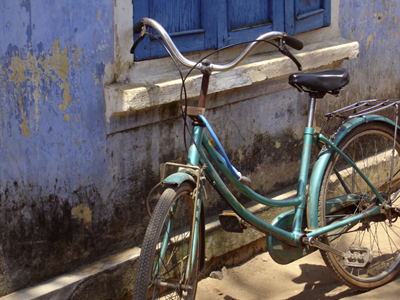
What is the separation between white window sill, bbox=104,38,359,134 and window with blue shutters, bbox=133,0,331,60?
16 centimetres

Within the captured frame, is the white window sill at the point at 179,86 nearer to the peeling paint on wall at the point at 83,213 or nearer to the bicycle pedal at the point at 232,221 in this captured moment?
the peeling paint on wall at the point at 83,213

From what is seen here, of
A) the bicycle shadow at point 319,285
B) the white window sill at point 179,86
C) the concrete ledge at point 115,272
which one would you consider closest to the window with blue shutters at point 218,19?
the white window sill at point 179,86

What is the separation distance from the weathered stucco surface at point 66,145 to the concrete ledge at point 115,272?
0.06 m

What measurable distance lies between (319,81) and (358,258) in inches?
37.8

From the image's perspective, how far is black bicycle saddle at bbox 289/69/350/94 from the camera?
257 centimetres

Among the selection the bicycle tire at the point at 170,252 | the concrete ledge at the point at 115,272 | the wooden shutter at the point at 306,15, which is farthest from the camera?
the wooden shutter at the point at 306,15

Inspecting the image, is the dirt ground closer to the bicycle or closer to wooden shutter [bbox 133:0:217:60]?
the bicycle

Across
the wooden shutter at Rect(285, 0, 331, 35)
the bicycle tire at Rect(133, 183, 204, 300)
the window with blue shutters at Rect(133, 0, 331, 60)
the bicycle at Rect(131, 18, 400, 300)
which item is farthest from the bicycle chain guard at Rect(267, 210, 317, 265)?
the wooden shutter at Rect(285, 0, 331, 35)

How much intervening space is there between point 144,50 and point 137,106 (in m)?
0.35

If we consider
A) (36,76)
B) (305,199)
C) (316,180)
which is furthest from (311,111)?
(36,76)

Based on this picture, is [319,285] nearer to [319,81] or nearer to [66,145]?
[319,81]

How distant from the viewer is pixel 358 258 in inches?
107

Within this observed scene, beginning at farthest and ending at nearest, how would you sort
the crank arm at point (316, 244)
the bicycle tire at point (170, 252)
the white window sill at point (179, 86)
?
the crank arm at point (316, 244)
the white window sill at point (179, 86)
the bicycle tire at point (170, 252)

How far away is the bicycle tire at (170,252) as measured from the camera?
6.35 feet
